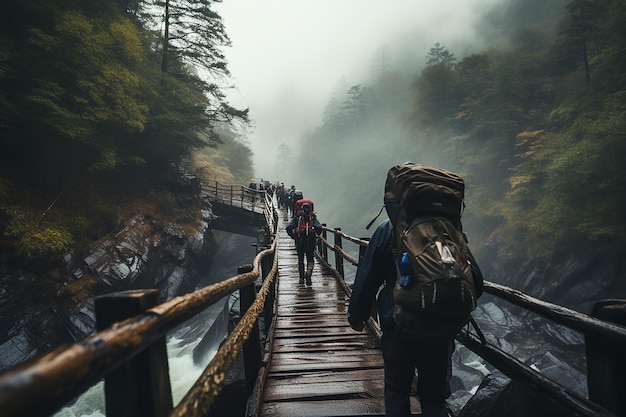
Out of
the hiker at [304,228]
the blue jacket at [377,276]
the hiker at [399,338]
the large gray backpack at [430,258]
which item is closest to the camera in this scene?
the large gray backpack at [430,258]

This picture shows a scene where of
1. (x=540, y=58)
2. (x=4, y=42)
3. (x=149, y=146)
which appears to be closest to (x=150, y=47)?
A: (x=149, y=146)

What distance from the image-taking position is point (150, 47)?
21266 mm

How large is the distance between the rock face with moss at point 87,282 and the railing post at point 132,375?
40.6 feet

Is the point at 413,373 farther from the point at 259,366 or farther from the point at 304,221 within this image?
the point at 304,221

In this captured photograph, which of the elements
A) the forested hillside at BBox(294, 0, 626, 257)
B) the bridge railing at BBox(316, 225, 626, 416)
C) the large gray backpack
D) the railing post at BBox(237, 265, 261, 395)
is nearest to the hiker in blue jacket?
the large gray backpack

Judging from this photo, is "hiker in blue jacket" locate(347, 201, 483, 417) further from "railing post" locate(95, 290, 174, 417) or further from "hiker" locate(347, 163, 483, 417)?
"railing post" locate(95, 290, 174, 417)

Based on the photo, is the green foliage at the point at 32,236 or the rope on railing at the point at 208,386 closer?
the rope on railing at the point at 208,386

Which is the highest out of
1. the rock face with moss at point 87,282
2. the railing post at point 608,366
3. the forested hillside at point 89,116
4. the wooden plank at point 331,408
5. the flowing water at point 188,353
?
the forested hillside at point 89,116

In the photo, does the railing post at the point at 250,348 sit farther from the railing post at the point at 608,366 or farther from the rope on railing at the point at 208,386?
the railing post at the point at 608,366

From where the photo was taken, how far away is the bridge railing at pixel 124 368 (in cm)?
63

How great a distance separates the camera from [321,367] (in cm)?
385

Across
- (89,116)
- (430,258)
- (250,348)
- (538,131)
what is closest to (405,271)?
(430,258)

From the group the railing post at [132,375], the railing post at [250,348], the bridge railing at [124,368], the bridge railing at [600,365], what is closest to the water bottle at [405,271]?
the bridge railing at [600,365]

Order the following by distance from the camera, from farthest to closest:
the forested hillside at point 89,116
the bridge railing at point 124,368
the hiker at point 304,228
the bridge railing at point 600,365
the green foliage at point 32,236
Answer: the forested hillside at point 89,116 → the green foliage at point 32,236 → the hiker at point 304,228 → the bridge railing at point 600,365 → the bridge railing at point 124,368
